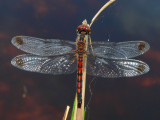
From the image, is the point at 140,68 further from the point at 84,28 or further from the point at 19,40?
the point at 19,40

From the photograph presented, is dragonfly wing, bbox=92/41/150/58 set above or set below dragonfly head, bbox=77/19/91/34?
below

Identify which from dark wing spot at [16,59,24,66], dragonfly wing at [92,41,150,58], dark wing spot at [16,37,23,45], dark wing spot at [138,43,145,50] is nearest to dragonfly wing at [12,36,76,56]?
dark wing spot at [16,37,23,45]

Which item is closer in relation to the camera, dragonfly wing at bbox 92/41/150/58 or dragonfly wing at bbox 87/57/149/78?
dragonfly wing at bbox 87/57/149/78

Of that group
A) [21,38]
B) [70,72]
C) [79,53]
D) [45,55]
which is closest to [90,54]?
[79,53]

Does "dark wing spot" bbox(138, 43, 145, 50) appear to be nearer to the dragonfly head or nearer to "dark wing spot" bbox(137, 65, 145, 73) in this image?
"dark wing spot" bbox(137, 65, 145, 73)

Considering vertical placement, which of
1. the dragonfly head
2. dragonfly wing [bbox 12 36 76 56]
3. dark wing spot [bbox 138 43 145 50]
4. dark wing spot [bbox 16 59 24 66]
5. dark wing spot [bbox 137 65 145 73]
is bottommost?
dark wing spot [bbox 137 65 145 73]

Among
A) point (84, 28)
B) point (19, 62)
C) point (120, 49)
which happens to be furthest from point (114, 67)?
point (19, 62)

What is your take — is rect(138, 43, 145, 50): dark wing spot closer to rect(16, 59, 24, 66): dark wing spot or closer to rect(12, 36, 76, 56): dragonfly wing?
rect(12, 36, 76, 56): dragonfly wing
